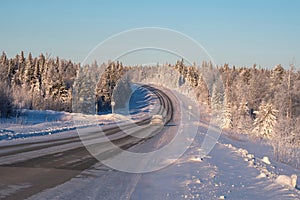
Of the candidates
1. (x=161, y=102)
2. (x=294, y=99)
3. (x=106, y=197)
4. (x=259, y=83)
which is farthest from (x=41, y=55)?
(x=106, y=197)

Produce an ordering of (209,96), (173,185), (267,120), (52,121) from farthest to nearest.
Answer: (209,96) → (267,120) → (52,121) → (173,185)

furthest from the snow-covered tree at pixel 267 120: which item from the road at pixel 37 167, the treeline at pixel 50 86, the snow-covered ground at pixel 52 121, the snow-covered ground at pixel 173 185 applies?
the snow-covered ground at pixel 173 185

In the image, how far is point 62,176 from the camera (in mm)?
9516

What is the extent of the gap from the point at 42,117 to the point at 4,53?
5480cm

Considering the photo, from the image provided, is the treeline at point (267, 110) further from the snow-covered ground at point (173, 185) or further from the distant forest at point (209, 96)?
the snow-covered ground at point (173, 185)

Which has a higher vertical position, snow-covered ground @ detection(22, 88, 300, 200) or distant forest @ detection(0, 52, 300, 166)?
distant forest @ detection(0, 52, 300, 166)

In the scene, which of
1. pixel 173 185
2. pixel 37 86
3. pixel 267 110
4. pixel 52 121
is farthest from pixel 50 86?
pixel 173 185

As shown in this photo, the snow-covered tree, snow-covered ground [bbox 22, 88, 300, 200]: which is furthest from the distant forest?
snow-covered ground [bbox 22, 88, 300, 200]

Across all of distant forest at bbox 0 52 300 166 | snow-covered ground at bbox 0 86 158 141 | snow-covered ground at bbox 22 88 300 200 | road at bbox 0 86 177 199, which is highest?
distant forest at bbox 0 52 300 166

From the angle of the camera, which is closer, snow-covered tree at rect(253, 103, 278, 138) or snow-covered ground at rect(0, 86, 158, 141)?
snow-covered ground at rect(0, 86, 158, 141)

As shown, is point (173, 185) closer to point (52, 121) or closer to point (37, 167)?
point (37, 167)

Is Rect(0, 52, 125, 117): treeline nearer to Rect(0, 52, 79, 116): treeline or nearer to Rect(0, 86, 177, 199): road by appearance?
Rect(0, 52, 79, 116): treeline

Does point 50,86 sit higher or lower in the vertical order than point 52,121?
higher

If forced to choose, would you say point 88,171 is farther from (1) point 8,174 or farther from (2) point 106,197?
(2) point 106,197
